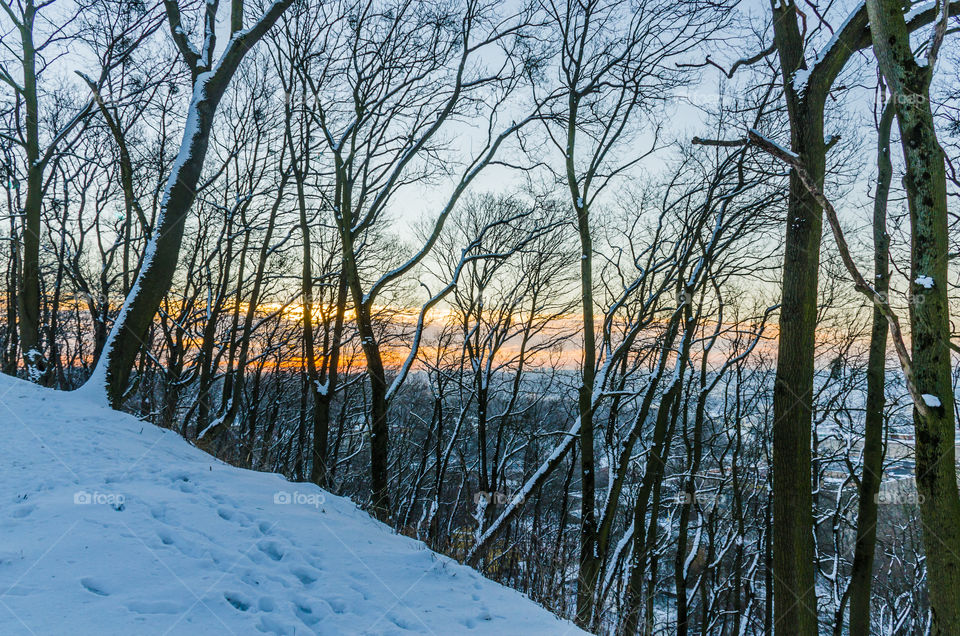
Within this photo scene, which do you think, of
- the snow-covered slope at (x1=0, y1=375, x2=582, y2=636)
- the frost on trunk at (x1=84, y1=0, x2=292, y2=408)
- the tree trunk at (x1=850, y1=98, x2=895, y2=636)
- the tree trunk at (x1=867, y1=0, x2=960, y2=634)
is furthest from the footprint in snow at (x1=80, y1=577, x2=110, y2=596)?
the tree trunk at (x1=850, y1=98, x2=895, y2=636)

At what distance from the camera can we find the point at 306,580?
11.1 feet

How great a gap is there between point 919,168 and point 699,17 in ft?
20.8

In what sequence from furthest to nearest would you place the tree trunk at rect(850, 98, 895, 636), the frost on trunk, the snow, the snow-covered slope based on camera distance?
1. the tree trunk at rect(850, 98, 895, 636)
2. the frost on trunk
3. the snow
4. the snow-covered slope

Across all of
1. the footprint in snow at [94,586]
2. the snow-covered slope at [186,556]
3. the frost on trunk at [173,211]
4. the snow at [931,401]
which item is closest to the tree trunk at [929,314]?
the snow at [931,401]

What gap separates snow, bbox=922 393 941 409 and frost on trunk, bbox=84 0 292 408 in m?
8.51

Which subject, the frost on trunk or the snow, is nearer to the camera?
the snow

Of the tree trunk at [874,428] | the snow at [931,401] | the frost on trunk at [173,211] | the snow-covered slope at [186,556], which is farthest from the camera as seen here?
the tree trunk at [874,428]

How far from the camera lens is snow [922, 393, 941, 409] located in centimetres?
302

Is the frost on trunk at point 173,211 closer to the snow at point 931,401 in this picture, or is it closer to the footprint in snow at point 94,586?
the footprint in snow at point 94,586

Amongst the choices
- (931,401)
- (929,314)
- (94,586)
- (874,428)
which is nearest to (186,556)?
(94,586)

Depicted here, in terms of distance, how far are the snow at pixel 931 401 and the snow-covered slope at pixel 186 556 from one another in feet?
10.1

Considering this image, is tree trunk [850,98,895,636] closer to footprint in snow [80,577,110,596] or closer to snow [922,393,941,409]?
snow [922,393,941,409]

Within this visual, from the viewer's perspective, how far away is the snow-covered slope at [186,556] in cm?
242

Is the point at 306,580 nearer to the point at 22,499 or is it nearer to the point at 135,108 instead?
the point at 22,499
